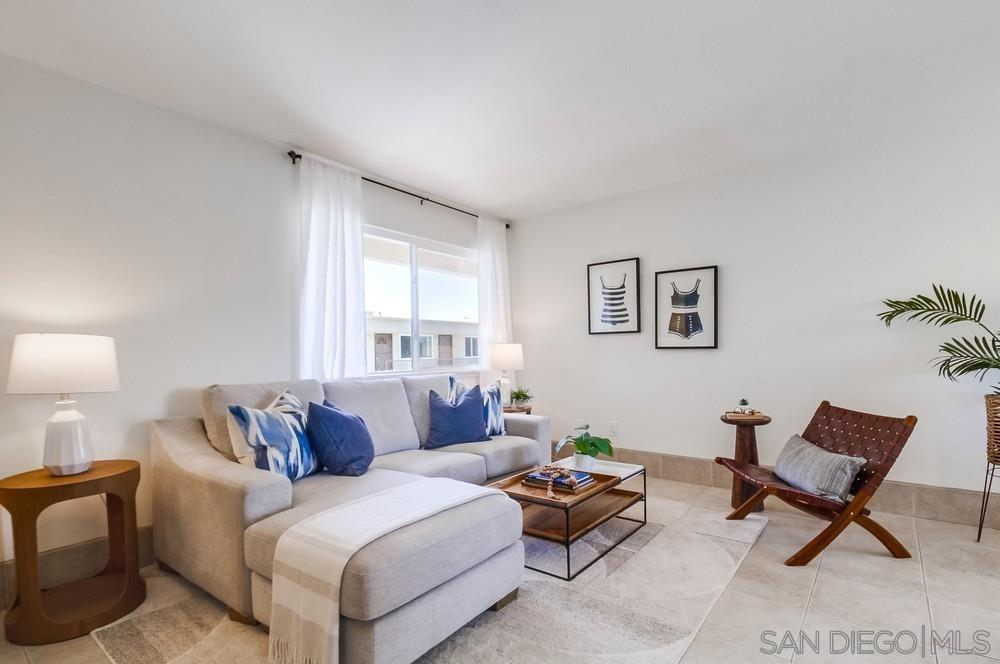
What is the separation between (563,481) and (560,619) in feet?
2.32

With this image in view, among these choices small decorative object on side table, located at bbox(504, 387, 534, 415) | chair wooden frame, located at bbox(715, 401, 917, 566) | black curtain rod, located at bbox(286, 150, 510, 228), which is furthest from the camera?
small decorative object on side table, located at bbox(504, 387, 534, 415)

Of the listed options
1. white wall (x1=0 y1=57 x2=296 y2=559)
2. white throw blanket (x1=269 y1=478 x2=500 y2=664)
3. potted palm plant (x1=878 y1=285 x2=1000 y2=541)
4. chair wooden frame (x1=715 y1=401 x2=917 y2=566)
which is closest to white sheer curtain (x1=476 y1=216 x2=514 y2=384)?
white wall (x1=0 y1=57 x2=296 y2=559)

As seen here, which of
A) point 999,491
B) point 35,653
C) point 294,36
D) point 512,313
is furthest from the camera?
point 512,313

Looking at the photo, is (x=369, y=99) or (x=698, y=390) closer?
(x=369, y=99)

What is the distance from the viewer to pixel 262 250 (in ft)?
10.3

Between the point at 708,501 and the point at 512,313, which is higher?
the point at 512,313

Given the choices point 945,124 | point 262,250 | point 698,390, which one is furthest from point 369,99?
point 945,124

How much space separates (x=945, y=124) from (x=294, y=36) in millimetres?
3744

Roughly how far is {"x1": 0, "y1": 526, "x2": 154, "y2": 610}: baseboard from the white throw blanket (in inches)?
51.8

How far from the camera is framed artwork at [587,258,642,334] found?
4.35 meters

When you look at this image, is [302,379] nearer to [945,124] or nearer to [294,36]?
[294,36]

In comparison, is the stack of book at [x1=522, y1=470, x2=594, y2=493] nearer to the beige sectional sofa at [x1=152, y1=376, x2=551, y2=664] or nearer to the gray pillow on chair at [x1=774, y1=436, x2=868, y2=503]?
the beige sectional sofa at [x1=152, y1=376, x2=551, y2=664]

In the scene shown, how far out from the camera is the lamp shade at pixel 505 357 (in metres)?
4.51

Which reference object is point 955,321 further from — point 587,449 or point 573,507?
point 573,507
